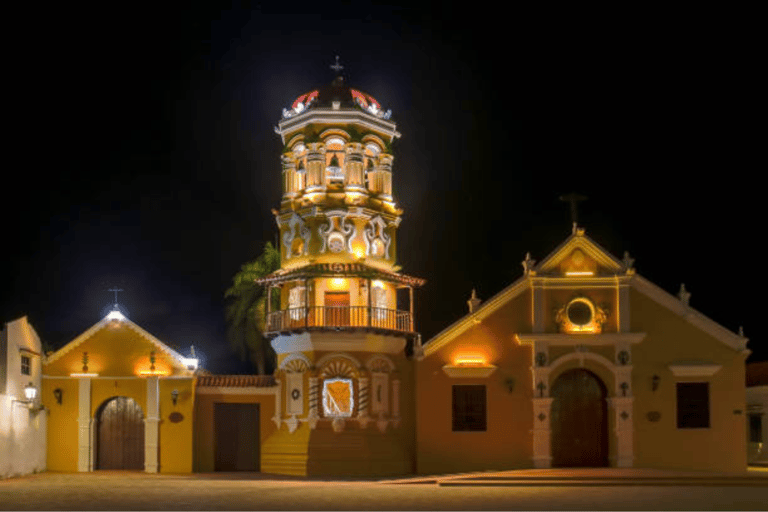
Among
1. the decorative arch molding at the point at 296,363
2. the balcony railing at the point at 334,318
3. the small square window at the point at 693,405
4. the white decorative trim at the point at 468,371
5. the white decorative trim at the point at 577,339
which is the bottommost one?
the small square window at the point at 693,405

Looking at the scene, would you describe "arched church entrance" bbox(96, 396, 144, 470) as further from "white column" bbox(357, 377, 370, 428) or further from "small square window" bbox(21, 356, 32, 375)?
"white column" bbox(357, 377, 370, 428)

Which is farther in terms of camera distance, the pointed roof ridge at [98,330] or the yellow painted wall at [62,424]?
the pointed roof ridge at [98,330]

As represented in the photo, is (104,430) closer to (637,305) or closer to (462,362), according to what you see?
(462,362)

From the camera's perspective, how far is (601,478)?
3139cm

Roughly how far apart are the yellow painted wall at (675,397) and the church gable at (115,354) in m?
14.7

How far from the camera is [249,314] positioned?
1906 inches

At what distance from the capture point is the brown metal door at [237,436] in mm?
36719

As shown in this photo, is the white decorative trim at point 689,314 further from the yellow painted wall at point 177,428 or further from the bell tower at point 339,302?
the yellow painted wall at point 177,428

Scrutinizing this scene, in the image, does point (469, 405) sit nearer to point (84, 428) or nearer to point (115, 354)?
point (115, 354)

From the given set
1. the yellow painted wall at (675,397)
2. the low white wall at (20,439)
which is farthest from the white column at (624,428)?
the low white wall at (20,439)

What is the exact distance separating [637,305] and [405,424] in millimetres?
8188

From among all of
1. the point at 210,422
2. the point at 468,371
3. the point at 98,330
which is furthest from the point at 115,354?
the point at 468,371

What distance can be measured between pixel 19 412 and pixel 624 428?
1831 cm

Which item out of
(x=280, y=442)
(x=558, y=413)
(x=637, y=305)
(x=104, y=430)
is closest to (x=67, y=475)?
(x=104, y=430)
